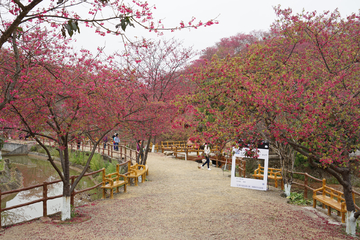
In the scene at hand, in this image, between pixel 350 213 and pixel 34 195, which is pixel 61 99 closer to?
pixel 350 213

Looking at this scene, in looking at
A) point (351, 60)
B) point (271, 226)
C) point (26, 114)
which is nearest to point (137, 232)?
point (271, 226)

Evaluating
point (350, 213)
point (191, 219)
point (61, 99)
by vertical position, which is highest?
point (61, 99)

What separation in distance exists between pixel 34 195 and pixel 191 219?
1007 centimetres

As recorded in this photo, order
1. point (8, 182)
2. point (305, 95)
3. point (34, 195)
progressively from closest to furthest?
point (305, 95) < point (34, 195) < point (8, 182)

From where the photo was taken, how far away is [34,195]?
14.0m

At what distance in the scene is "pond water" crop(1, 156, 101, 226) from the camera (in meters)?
10.9

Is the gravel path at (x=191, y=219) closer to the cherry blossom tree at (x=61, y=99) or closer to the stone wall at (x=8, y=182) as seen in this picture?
the cherry blossom tree at (x=61, y=99)

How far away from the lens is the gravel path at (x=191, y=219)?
623 cm

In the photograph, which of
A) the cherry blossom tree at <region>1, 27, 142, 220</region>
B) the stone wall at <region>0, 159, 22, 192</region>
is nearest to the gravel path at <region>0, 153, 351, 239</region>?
the cherry blossom tree at <region>1, 27, 142, 220</region>

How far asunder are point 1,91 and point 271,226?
21.4 feet

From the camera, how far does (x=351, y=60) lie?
670 centimetres

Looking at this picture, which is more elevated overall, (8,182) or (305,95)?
(305,95)

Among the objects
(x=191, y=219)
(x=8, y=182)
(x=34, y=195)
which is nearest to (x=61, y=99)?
(x=191, y=219)

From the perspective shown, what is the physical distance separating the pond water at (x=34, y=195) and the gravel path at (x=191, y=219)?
3164mm
